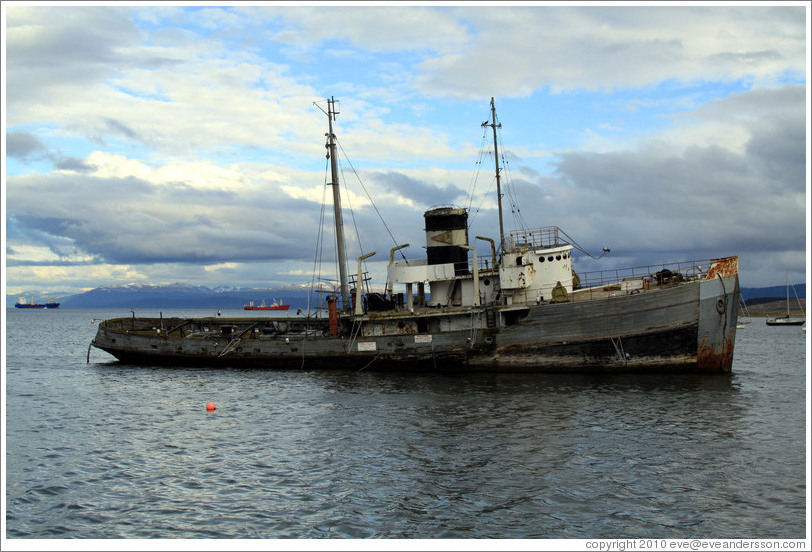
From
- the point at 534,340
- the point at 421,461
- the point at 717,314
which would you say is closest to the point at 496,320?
the point at 534,340

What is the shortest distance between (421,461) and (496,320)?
17.3 meters

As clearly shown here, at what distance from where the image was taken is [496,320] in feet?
115

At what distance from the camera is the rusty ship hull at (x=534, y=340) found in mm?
31844

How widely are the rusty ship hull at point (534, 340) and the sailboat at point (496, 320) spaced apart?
55mm

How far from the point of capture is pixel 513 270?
115 ft

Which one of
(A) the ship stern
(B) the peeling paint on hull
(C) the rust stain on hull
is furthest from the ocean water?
(C) the rust stain on hull

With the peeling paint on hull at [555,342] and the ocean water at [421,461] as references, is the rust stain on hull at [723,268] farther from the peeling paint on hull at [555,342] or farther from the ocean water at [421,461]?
the ocean water at [421,461]

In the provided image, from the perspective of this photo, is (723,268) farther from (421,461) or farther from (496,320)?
(421,461)

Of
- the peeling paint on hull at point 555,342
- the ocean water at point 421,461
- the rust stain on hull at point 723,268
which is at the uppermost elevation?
the rust stain on hull at point 723,268

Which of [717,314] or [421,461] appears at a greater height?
→ [717,314]

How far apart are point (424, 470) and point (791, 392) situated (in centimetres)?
2110

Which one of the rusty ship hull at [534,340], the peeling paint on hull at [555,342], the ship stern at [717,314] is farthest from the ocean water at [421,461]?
the rusty ship hull at [534,340]

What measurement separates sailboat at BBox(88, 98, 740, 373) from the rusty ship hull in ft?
0.18

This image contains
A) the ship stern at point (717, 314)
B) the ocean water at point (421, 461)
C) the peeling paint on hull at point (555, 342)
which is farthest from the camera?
the peeling paint on hull at point (555, 342)
